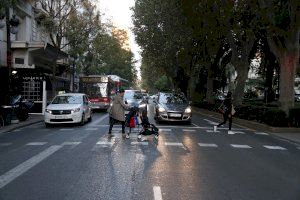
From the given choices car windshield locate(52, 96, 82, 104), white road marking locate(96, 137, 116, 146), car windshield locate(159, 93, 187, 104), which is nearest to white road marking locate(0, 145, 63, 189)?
white road marking locate(96, 137, 116, 146)

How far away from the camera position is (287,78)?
22.5 meters

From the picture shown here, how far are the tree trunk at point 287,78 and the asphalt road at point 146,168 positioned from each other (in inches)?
247

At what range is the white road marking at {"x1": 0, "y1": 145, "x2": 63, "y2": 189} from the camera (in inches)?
338

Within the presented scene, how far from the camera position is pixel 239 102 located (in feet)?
101

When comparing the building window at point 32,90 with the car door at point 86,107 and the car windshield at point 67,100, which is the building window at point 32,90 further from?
the car windshield at point 67,100

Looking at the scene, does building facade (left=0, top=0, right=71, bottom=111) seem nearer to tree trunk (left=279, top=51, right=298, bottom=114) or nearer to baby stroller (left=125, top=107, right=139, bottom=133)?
baby stroller (left=125, top=107, right=139, bottom=133)

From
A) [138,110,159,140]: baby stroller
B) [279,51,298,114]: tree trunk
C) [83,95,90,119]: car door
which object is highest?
[279,51,298,114]: tree trunk

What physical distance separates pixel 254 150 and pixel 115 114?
16.5 ft

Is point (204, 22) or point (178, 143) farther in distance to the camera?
point (204, 22)

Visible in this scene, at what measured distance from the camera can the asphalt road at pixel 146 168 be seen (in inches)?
300

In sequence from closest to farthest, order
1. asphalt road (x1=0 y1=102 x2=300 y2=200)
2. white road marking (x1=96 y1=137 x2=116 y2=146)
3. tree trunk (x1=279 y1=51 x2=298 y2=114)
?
asphalt road (x1=0 y1=102 x2=300 y2=200)
white road marking (x1=96 y1=137 x2=116 y2=146)
tree trunk (x1=279 y1=51 x2=298 y2=114)

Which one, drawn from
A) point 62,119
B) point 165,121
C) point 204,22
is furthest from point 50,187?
point 204,22

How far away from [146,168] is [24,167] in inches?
102

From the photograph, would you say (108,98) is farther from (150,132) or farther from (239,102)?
(150,132)
